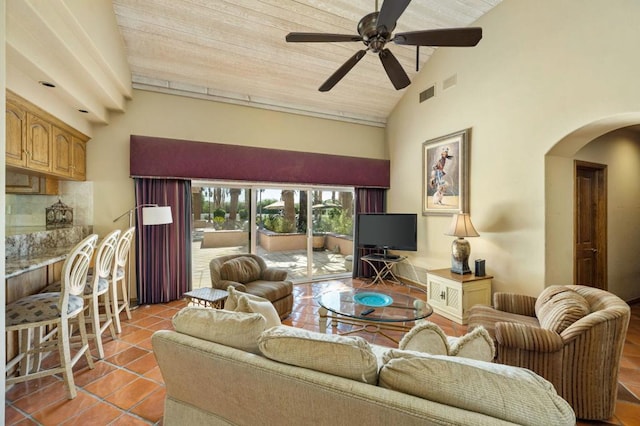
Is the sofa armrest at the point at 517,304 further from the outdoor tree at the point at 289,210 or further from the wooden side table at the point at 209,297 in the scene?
the outdoor tree at the point at 289,210

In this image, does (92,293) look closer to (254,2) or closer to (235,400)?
(235,400)

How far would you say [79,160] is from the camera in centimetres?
352

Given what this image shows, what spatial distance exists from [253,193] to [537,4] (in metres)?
4.36

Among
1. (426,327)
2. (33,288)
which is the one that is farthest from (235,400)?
(33,288)

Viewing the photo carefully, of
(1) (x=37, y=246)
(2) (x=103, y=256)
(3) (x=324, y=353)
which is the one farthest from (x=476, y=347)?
(1) (x=37, y=246)

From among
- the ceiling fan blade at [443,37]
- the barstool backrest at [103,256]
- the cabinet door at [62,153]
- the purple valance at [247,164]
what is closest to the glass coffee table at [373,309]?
the barstool backrest at [103,256]

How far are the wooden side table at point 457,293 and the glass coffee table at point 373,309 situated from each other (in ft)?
2.47

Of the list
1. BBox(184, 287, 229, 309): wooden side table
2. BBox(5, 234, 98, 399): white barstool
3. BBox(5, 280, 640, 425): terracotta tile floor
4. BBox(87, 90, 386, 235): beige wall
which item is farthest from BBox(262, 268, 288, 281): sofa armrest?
BBox(87, 90, 386, 235): beige wall

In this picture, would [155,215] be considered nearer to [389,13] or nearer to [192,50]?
[192,50]

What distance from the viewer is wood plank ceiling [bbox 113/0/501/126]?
318 cm

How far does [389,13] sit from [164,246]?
152 inches

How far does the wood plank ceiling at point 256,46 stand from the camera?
3.18 m

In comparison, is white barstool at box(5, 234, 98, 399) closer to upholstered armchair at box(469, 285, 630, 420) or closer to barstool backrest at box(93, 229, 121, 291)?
barstool backrest at box(93, 229, 121, 291)

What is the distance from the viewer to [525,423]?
845mm
